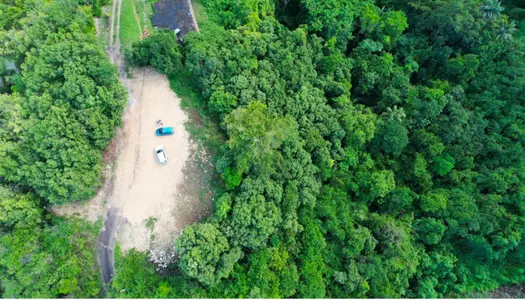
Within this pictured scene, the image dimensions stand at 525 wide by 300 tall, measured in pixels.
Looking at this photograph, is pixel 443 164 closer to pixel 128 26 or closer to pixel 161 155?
pixel 161 155

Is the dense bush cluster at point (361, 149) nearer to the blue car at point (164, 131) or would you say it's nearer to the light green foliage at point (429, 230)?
the light green foliage at point (429, 230)

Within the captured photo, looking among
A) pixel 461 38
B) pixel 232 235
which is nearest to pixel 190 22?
pixel 232 235

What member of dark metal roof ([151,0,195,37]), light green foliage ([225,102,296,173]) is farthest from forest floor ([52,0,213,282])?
dark metal roof ([151,0,195,37])

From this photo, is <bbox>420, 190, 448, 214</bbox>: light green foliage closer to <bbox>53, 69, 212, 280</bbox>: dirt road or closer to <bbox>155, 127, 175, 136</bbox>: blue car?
<bbox>53, 69, 212, 280</bbox>: dirt road

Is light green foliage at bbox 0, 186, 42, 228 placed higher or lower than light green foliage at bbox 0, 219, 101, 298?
higher

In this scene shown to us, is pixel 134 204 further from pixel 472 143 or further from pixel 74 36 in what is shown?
pixel 472 143

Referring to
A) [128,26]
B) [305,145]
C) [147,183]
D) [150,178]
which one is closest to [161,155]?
[150,178]

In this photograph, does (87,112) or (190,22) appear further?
(190,22)
